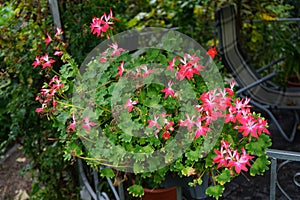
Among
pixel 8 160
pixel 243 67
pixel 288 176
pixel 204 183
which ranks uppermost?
pixel 204 183

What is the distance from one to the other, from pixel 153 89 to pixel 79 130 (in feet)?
0.98

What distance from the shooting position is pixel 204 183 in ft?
4.65

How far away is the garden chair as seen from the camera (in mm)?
3320

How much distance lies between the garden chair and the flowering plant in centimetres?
188

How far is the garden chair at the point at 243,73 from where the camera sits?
332 cm

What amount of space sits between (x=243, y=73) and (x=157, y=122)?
240cm

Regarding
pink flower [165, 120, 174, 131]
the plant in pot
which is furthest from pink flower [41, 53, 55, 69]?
the plant in pot

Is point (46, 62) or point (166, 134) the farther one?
point (46, 62)

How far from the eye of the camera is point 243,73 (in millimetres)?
3551

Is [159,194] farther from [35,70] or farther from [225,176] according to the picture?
[35,70]

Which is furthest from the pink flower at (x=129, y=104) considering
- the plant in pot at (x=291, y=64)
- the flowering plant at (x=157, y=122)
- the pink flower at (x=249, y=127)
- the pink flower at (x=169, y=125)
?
the plant in pot at (x=291, y=64)

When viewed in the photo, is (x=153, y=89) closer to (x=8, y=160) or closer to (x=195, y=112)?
(x=195, y=112)

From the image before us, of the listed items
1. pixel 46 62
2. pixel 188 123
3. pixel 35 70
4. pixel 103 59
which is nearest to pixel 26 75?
pixel 35 70

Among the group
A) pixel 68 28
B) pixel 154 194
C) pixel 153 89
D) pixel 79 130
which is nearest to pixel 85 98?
pixel 79 130
